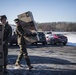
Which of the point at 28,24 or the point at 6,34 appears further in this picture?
the point at 28,24

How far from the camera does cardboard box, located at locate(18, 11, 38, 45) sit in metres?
10.2

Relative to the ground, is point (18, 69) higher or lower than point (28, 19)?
lower

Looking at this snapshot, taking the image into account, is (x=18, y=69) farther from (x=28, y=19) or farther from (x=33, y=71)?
(x=28, y=19)

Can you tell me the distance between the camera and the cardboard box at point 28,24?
402 inches

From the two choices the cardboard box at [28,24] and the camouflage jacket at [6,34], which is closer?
the camouflage jacket at [6,34]

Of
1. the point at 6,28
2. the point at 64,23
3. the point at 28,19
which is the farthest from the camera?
the point at 64,23

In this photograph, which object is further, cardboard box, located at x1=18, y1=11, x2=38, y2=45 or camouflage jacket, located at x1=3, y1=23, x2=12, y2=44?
cardboard box, located at x1=18, y1=11, x2=38, y2=45

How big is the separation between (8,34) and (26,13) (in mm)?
1451

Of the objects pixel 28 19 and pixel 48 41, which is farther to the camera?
pixel 48 41

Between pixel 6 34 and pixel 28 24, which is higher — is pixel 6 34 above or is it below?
below

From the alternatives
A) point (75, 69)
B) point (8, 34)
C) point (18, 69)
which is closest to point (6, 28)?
point (8, 34)

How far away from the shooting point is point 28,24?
1027 centimetres

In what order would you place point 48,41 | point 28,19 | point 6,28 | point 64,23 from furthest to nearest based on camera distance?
point 64,23, point 48,41, point 28,19, point 6,28

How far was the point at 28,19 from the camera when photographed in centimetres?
1027
